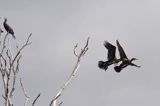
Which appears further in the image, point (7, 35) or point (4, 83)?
point (7, 35)

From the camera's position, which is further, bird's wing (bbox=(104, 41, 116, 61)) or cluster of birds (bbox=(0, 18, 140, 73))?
bird's wing (bbox=(104, 41, 116, 61))

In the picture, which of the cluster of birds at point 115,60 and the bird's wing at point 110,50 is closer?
the cluster of birds at point 115,60

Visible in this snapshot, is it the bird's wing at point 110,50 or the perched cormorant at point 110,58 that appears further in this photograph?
the bird's wing at point 110,50

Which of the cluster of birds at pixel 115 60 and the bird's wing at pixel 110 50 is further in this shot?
the bird's wing at pixel 110 50

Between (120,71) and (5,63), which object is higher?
(5,63)

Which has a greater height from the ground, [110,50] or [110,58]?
[110,50]

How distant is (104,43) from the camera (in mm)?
13820

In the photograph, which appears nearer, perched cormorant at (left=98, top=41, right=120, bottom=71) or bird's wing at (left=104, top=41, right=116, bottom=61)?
perched cormorant at (left=98, top=41, right=120, bottom=71)

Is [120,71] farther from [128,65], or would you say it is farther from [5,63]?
[5,63]

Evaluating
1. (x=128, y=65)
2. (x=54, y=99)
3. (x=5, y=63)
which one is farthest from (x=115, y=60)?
(x=5, y=63)

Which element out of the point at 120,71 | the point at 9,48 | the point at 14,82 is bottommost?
the point at 120,71

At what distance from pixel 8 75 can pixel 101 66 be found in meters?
2.14

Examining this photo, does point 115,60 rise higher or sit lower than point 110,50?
lower

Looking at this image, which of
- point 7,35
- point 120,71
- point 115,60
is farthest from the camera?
point 7,35
